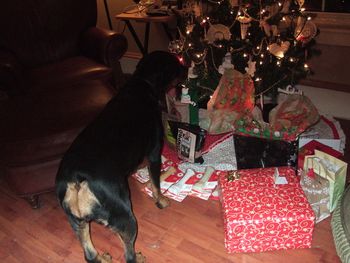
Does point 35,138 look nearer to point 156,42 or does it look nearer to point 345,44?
point 156,42

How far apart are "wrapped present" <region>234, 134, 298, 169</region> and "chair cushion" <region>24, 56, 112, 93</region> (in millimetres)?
1030

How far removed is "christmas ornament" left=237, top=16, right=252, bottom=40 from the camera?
1830 millimetres

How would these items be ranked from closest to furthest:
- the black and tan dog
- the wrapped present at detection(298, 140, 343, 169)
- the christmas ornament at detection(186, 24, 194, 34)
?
the black and tan dog, the wrapped present at detection(298, 140, 343, 169), the christmas ornament at detection(186, 24, 194, 34)

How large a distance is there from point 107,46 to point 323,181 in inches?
61.7

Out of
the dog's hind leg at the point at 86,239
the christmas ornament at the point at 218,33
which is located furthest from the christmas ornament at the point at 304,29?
the dog's hind leg at the point at 86,239

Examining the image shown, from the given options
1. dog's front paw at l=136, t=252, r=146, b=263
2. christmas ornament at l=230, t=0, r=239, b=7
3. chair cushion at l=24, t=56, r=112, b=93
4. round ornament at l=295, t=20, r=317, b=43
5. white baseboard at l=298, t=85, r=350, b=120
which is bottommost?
dog's front paw at l=136, t=252, r=146, b=263

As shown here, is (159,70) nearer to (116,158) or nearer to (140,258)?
(116,158)

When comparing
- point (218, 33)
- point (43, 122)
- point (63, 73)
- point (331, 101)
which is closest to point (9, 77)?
point (63, 73)

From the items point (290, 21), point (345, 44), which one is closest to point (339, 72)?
point (345, 44)

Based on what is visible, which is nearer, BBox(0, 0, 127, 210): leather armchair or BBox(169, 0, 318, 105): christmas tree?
BBox(0, 0, 127, 210): leather armchair

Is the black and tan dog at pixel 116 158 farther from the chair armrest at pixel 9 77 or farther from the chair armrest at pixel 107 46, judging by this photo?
the chair armrest at pixel 9 77

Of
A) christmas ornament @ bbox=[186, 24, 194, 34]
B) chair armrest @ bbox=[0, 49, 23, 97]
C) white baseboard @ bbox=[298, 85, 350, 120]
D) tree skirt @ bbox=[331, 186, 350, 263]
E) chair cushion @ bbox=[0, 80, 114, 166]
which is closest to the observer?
tree skirt @ bbox=[331, 186, 350, 263]

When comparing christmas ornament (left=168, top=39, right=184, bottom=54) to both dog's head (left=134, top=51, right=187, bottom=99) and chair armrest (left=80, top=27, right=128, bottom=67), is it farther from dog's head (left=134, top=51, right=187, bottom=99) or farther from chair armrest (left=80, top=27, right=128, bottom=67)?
dog's head (left=134, top=51, right=187, bottom=99)

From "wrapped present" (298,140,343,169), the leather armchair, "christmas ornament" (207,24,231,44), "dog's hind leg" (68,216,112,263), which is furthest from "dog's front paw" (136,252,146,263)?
"christmas ornament" (207,24,231,44)
